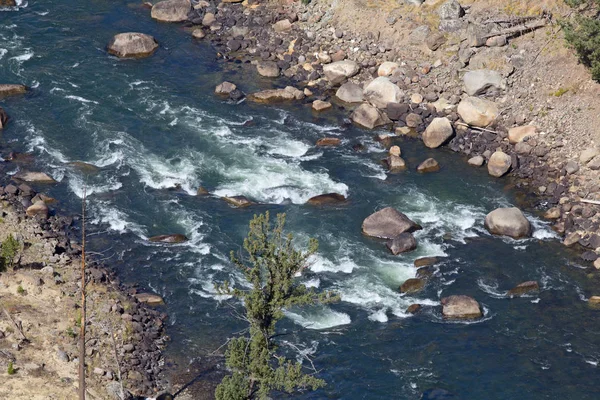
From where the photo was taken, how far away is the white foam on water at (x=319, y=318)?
136 feet

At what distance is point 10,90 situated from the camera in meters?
57.4

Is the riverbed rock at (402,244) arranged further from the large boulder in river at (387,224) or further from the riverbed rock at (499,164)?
the riverbed rock at (499,164)

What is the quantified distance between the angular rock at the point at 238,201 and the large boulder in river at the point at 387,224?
262 inches

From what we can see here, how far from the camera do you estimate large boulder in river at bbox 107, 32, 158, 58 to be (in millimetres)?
62844

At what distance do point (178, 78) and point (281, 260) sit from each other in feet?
105

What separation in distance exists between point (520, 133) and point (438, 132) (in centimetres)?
503

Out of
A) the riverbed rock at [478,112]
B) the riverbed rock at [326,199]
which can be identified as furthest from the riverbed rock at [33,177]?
the riverbed rock at [478,112]

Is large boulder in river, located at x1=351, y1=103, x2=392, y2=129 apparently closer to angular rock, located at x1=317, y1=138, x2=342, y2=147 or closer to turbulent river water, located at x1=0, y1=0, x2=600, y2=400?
turbulent river water, located at x1=0, y1=0, x2=600, y2=400

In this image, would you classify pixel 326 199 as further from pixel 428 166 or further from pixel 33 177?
pixel 33 177

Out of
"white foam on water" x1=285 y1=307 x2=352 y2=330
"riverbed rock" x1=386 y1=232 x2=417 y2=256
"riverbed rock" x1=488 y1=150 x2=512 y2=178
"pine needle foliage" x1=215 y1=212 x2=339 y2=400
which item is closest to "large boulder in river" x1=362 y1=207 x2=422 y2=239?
"riverbed rock" x1=386 y1=232 x2=417 y2=256

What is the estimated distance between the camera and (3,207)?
153 ft

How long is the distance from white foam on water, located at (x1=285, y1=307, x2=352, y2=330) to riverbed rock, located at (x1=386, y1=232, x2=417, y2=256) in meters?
5.81

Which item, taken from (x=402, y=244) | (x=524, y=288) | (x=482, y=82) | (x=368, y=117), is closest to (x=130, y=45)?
(x=368, y=117)

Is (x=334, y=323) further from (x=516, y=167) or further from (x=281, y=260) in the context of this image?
(x=516, y=167)
